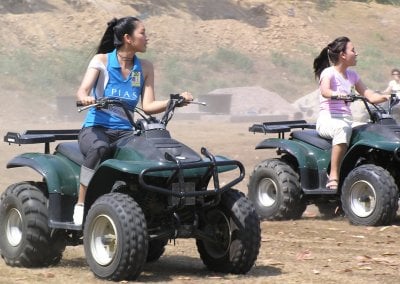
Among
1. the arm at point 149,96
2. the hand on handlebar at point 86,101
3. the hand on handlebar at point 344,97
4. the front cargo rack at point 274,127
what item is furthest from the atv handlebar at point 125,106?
the front cargo rack at point 274,127

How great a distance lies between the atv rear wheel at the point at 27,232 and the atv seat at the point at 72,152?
0.35m

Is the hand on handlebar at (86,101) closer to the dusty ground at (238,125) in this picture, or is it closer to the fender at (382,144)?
the dusty ground at (238,125)

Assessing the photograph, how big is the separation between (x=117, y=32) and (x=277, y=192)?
4.37m

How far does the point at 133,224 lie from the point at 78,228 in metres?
0.81

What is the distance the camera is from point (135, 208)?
7434 millimetres

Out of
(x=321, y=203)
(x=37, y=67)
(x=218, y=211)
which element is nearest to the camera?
(x=218, y=211)

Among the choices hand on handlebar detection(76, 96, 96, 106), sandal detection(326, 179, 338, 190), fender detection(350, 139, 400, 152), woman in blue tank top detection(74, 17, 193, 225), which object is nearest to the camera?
hand on handlebar detection(76, 96, 96, 106)

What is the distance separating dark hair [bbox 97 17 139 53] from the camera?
27.3 ft

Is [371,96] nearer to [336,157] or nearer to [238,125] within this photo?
[336,157]

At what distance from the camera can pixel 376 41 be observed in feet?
182

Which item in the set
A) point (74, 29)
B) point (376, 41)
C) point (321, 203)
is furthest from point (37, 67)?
point (321, 203)

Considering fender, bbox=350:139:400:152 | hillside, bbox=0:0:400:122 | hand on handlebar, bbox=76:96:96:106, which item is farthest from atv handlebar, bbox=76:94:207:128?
hillside, bbox=0:0:400:122

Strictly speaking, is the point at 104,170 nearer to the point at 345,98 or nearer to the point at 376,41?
the point at 345,98

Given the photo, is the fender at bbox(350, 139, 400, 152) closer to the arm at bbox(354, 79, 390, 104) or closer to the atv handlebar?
the arm at bbox(354, 79, 390, 104)
